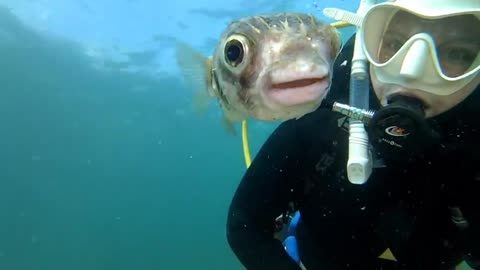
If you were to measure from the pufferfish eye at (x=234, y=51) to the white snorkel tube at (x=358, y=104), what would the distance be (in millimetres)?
740

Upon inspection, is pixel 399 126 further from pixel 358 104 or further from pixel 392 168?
pixel 392 168

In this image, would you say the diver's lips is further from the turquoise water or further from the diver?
the turquoise water

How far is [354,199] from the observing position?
2754mm

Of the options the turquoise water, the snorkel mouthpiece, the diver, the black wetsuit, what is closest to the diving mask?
the diver

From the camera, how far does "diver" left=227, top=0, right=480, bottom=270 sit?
2160 millimetres

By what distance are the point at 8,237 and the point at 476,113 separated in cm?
4877

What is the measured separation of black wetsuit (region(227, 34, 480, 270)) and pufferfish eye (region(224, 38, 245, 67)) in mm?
1175

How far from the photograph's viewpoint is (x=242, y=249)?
300 centimetres

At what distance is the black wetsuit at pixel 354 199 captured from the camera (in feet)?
8.16

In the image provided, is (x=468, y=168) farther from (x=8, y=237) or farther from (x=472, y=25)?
(x=8, y=237)

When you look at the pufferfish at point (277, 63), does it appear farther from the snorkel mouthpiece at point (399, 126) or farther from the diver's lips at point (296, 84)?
the snorkel mouthpiece at point (399, 126)

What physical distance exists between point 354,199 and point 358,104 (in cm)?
70

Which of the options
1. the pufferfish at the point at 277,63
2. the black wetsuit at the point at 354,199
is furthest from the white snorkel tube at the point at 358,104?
the pufferfish at the point at 277,63

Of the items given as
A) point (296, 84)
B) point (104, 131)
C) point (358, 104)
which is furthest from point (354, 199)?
point (104, 131)
